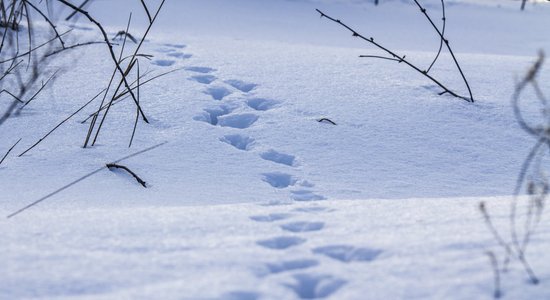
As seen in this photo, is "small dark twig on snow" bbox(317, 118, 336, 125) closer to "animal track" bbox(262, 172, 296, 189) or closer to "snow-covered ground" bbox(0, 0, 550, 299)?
"snow-covered ground" bbox(0, 0, 550, 299)

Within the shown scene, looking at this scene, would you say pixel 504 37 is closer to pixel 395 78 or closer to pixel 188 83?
pixel 395 78

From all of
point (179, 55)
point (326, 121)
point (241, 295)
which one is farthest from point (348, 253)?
point (179, 55)

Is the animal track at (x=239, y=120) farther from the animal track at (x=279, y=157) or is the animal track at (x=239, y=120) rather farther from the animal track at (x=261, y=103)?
the animal track at (x=279, y=157)

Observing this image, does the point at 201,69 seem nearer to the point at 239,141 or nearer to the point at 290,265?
the point at 239,141

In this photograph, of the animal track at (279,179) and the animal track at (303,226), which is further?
the animal track at (279,179)

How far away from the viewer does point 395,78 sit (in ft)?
9.76

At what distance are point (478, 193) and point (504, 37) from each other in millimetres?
7564

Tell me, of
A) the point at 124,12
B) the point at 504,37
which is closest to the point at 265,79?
the point at 124,12

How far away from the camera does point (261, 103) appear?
2619 millimetres

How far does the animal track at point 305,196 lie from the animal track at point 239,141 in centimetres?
42

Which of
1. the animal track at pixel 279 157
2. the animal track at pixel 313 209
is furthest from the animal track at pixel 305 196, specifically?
the animal track at pixel 313 209

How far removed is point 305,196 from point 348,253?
731 mm

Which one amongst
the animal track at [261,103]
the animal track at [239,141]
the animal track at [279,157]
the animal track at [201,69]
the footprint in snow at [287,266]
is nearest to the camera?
the footprint in snow at [287,266]

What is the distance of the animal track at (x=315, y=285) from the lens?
3.14 ft
